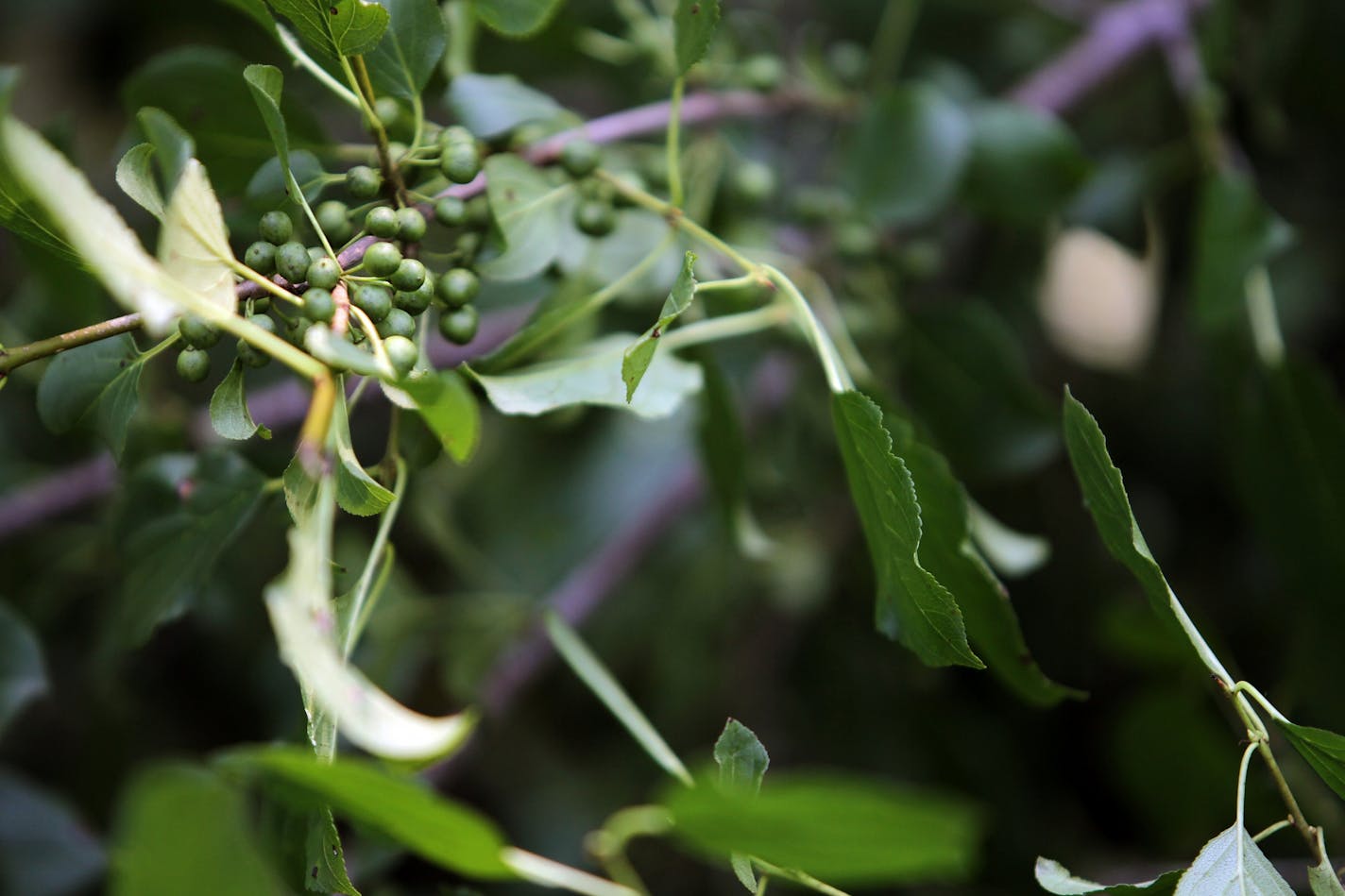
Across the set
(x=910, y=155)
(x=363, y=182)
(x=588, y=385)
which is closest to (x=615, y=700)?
(x=588, y=385)

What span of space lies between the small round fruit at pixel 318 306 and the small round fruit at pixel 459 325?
3.4 inches

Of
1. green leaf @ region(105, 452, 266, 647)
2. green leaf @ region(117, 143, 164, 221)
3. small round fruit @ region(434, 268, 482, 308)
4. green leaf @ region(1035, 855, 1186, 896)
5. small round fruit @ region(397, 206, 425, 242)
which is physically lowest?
green leaf @ region(1035, 855, 1186, 896)

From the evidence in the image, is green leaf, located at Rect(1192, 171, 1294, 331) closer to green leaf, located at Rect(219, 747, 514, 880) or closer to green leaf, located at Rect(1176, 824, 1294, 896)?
green leaf, located at Rect(1176, 824, 1294, 896)

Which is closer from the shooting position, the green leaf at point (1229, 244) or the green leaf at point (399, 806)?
the green leaf at point (399, 806)

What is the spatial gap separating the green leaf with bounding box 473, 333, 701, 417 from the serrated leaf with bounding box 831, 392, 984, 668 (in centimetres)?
8

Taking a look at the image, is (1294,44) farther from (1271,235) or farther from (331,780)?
(331,780)

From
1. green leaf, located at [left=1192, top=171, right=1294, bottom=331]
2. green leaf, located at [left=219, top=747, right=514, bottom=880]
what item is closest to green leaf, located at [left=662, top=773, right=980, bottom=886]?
green leaf, located at [left=219, top=747, right=514, bottom=880]

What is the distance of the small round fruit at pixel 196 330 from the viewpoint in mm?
362

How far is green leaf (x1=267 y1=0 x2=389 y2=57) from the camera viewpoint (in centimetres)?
38

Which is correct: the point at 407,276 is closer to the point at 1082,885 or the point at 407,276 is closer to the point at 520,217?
the point at 520,217

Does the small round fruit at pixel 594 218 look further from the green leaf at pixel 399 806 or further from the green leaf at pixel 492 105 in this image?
the green leaf at pixel 399 806

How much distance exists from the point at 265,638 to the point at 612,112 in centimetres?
52

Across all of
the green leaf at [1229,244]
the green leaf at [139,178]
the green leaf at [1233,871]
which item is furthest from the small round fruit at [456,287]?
the green leaf at [1229,244]

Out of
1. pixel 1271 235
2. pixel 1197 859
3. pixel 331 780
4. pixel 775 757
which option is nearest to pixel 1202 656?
pixel 1197 859
